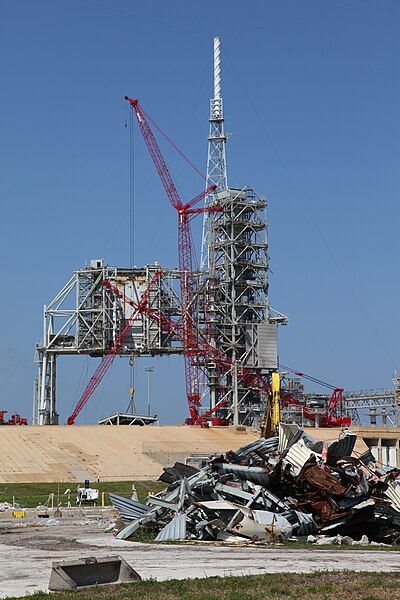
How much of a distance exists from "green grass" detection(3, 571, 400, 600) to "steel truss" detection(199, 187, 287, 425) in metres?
97.0

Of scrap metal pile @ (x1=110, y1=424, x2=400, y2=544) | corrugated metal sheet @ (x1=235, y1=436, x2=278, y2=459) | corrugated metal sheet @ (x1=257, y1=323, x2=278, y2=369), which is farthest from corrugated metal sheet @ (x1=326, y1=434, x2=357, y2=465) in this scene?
corrugated metal sheet @ (x1=257, y1=323, x2=278, y2=369)

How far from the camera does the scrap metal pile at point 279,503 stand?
32938 millimetres

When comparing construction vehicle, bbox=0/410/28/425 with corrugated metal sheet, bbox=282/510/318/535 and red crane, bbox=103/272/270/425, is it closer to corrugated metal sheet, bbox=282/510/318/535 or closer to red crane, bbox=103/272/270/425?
red crane, bbox=103/272/270/425

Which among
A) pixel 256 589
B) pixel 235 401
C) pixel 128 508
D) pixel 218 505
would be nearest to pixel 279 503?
pixel 218 505

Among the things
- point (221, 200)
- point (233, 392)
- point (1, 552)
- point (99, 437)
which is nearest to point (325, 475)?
point (1, 552)

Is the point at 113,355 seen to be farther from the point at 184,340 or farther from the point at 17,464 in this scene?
the point at 17,464

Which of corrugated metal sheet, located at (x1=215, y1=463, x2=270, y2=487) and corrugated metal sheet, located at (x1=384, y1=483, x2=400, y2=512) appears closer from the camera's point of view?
corrugated metal sheet, located at (x1=384, y1=483, x2=400, y2=512)

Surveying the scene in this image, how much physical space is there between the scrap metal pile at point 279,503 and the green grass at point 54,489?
19054 millimetres

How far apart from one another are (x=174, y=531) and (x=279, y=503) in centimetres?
384

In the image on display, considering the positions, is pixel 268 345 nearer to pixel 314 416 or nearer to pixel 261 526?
pixel 314 416

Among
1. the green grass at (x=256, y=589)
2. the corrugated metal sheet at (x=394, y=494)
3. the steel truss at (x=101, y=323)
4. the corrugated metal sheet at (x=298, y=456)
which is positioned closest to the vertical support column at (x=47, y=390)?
the steel truss at (x=101, y=323)

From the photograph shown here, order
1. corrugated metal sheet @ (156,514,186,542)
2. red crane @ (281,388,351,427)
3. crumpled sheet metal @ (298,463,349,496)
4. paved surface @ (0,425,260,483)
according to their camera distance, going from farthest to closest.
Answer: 1. red crane @ (281,388,351,427)
2. paved surface @ (0,425,260,483)
3. crumpled sheet metal @ (298,463,349,496)
4. corrugated metal sheet @ (156,514,186,542)

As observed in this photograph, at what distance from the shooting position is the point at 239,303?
124 meters

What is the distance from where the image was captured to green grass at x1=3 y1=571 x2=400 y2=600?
773 inches
